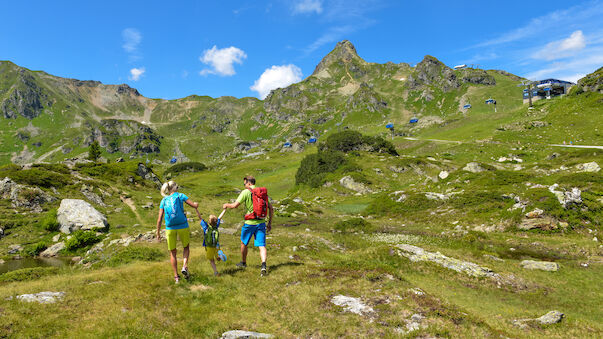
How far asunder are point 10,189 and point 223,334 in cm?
4071

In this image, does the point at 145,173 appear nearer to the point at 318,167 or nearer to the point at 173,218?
the point at 318,167

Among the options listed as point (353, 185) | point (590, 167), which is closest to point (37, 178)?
point (353, 185)

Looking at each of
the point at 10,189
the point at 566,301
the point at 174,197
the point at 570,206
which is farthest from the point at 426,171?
the point at 10,189

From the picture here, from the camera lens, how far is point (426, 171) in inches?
2530

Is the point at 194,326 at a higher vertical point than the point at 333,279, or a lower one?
higher

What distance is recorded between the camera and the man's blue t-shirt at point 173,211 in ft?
37.9

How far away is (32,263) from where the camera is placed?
22922mm

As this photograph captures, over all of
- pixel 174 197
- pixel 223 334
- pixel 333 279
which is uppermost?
pixel 174 197

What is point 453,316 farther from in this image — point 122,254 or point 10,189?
point 10,189

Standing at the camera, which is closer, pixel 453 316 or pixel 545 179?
pixel 453 316

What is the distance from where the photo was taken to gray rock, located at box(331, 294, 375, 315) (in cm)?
954

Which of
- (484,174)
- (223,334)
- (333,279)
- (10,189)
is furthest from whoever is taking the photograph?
(484,174)

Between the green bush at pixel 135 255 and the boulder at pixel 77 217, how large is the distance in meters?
13.6

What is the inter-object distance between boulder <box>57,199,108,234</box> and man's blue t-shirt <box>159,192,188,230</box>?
76.1 ft
